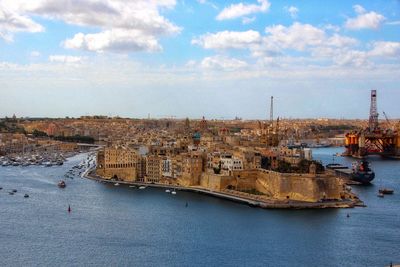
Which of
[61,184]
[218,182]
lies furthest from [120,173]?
[218,182]

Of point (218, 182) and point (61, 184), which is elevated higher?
point (218, 182)

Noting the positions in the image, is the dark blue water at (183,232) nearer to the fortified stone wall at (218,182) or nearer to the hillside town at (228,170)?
the fortified stone wall at (218,182)

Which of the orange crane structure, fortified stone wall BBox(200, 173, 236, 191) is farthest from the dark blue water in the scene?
the orange crane structure

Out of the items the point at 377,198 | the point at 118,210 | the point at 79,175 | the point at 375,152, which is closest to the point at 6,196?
the point at 118,210

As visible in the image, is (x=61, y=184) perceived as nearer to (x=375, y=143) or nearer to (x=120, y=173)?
(x=120, y=173)

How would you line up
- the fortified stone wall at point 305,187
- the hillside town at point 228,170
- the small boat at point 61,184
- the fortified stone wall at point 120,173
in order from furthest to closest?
1. the fortified stone wall at point 120,173
2. the small boat at point 61,184
3. the hillside town at point 228,170
4. the fortified stone wall at point 305,187

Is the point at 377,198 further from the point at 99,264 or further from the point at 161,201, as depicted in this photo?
the point at 99,264

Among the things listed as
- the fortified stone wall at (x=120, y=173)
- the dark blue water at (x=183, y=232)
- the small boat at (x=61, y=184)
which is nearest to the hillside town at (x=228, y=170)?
the fortified stone wall at (x=120, y=173)

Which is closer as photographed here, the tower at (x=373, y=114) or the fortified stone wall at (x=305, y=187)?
the fortified stone wall at (x=305, y=187)
